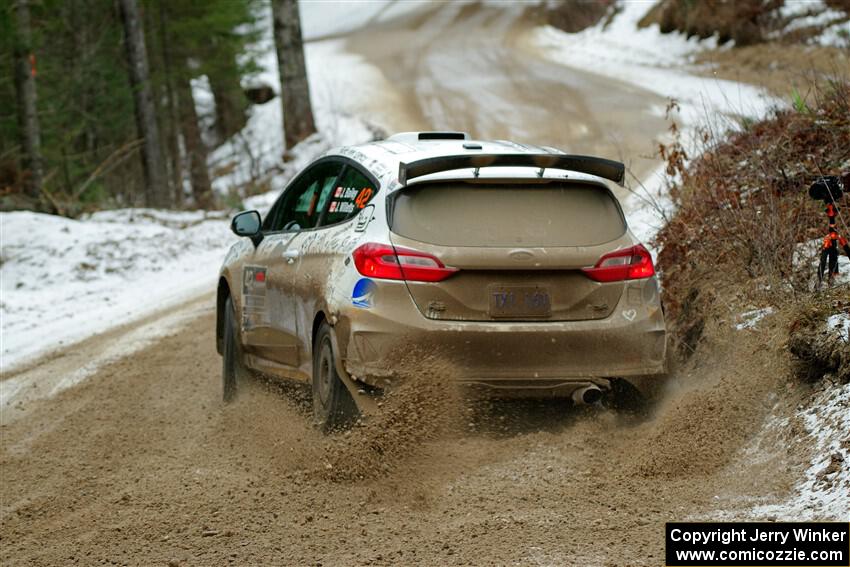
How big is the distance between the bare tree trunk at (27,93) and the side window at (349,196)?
1267cm

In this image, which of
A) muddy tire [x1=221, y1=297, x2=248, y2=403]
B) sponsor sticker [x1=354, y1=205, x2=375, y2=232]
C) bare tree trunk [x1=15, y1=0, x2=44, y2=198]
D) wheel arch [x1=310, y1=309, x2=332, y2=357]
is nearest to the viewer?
sponsor sticker [x1=354, y1=205, x2=375, y2=232]

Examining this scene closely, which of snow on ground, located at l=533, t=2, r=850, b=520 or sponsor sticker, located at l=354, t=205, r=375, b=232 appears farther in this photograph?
sponsor sticker, located at l=354, t=205, r=375, b=232

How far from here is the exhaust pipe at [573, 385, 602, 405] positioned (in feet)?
21.1

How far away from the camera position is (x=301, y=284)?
7.17m

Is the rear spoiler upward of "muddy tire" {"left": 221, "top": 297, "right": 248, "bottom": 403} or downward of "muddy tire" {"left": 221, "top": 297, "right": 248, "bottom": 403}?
upward

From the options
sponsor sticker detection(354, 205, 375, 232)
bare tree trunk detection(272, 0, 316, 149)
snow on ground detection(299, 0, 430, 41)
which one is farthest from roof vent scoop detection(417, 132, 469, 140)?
snow on ground detection(299, 0, 430, 41)

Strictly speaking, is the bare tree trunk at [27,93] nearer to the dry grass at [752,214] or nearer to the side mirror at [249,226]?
the side mirror at [249,226]

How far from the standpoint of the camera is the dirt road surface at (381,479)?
16.8 feet

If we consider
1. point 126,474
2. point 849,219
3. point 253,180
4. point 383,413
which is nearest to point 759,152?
point 849,219

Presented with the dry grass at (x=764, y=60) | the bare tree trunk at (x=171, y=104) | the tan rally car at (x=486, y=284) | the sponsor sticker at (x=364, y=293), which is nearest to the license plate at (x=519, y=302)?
the tan rally car at (x=486, y=284)

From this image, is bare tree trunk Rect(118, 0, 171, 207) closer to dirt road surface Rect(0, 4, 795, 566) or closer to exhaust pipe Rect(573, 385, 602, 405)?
dirt road surface Rect(0, 4, 795, 566)

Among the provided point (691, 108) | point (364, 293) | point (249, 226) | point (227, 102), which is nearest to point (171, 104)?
point (227, 102)

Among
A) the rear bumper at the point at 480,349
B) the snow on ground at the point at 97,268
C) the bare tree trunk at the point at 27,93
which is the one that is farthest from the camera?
the bare tree trunk at the point at 27,93

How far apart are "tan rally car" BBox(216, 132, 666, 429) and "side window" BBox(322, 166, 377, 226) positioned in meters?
0.03
